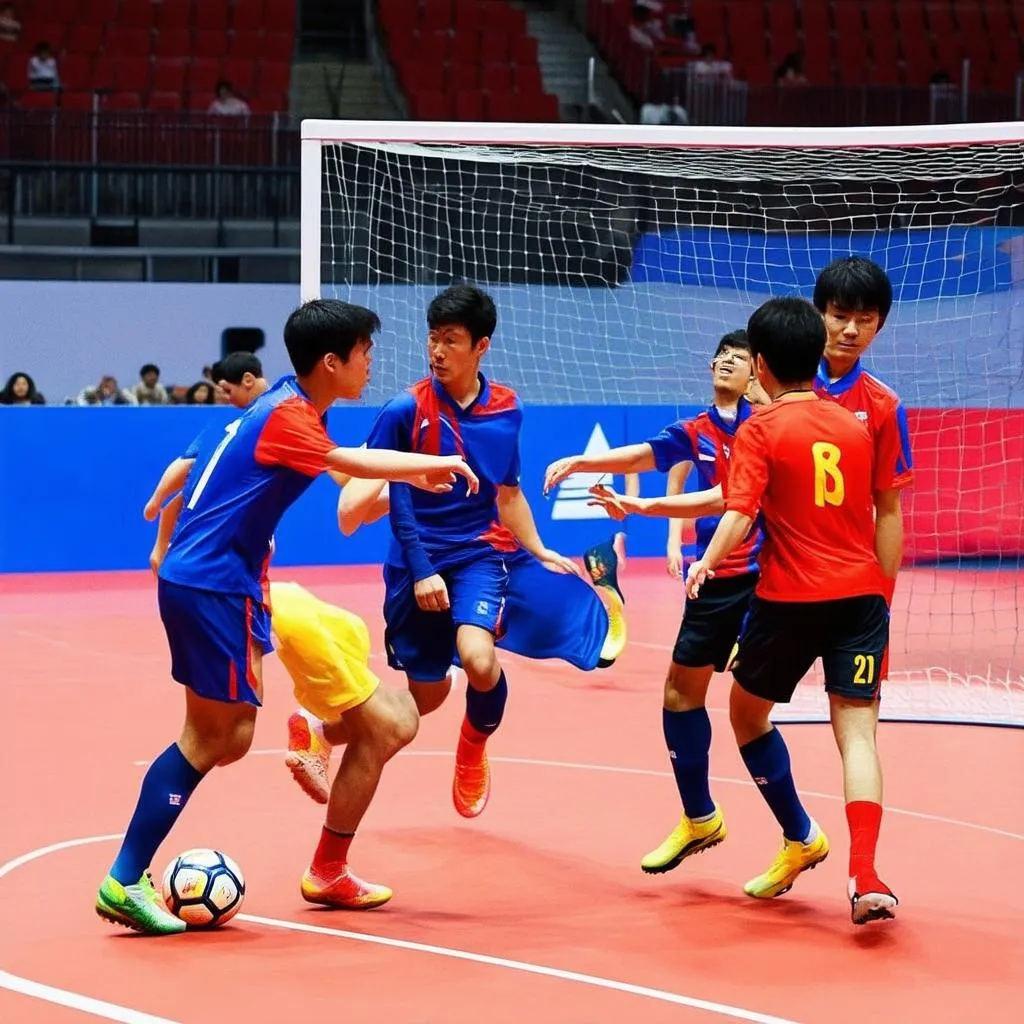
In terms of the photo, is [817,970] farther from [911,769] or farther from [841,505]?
[911,769]

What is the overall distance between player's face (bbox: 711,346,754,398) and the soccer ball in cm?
245

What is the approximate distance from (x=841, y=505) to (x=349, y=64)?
1643 cm

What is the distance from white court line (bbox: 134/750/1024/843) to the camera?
6.07 m

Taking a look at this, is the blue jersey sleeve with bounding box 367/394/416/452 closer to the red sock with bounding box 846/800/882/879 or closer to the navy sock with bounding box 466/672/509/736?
the navy sock with bounding box 466/672/509/736

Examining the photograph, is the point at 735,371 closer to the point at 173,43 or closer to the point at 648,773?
the point at 648,773

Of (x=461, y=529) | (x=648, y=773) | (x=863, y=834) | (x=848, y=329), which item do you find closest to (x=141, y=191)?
(x=648, y=773)

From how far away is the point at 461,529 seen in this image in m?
5.85

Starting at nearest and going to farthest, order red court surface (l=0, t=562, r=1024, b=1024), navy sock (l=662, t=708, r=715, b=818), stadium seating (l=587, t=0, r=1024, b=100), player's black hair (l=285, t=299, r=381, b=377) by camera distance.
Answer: red court surface (l=0, t=562, r=1024, b=1024) < player's black hair (l=285, t=299, r=381, b=377) < navy sock (l=662, t=708, r=715, b=818) < stadium seating (l=587, t=0, r=1024, b=100)

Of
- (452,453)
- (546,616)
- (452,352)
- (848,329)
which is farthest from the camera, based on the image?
(546,616)

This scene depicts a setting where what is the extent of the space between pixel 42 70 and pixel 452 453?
13525 mm

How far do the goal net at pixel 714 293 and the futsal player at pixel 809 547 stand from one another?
6047mm

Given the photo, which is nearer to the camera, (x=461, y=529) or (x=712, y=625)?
(x=712, y=625)

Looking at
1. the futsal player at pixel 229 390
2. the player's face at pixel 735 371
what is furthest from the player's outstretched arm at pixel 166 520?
the player's face at pixel 735 371

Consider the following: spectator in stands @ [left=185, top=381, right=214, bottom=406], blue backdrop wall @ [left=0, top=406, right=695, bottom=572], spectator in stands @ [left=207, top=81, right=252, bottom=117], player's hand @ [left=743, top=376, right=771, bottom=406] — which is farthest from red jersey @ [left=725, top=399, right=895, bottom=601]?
spectator in stands @ [left=207, top=81, right=252, bottom=117]
